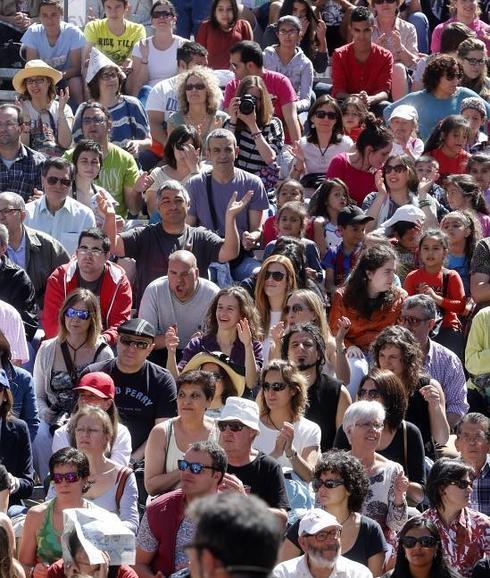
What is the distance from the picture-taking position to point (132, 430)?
31.2 feet

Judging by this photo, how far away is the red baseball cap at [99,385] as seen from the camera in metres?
8.99

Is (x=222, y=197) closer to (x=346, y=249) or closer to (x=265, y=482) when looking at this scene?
(x=346, y=249)

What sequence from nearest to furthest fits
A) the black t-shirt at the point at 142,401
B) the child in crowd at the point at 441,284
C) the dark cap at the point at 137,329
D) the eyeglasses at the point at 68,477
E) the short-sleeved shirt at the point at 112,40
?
the eyeglasses at the point at 68,477 → the black t-shirt at the point at 142,401 → the dark cap at the point at 137,329 → the child in crowd at the point at 441,284 → the short-sleeved shirt at the point at 112,40

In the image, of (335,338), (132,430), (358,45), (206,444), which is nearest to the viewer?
(206,444)

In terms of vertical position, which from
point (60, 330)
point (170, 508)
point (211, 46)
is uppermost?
point (170, 508)

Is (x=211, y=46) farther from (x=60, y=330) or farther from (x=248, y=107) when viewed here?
(x=60, y=330)

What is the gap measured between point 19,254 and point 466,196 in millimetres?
3559

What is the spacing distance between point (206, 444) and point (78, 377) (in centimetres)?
248

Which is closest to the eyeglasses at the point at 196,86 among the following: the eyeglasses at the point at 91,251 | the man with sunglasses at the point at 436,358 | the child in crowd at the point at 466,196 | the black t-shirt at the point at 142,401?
the child in crowd at the point at 466,196

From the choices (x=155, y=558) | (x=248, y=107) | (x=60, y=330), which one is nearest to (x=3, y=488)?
(x=155, y=558)

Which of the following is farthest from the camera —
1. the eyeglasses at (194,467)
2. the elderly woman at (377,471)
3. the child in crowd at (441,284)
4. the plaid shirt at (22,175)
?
the plaid shirt at (22,175)

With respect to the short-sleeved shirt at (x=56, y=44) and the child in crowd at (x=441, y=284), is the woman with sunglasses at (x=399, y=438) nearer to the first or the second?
the child in crowd at (x=441, y=284)

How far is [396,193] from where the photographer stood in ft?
40.8

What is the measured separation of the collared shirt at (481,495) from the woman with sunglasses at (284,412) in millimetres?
876
